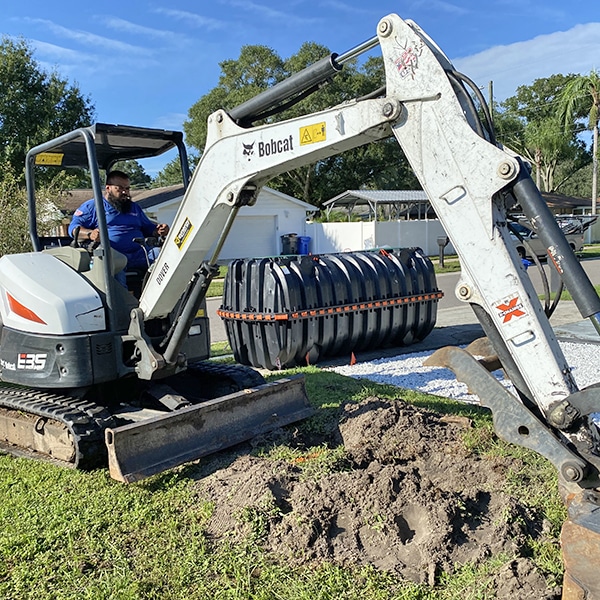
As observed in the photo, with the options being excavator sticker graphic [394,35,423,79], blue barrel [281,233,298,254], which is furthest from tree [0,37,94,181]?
excavator sticker graphic [394,35,423,79]

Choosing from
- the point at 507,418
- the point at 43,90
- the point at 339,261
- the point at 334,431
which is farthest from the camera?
the point at 43,90

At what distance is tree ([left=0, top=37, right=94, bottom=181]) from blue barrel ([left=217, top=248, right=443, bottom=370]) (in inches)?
747

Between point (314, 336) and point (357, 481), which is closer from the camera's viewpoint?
point (357, 481)

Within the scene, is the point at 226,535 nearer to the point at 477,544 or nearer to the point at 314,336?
the point at 477,544

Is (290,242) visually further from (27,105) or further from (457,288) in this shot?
(457,288)

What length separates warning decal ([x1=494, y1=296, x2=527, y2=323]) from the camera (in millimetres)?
3223

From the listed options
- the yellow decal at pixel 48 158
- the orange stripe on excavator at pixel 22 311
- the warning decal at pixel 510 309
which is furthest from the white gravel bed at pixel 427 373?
the yellow decal at pixel 48 158

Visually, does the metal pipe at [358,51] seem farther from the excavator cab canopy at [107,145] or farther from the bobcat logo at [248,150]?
the excavator cab canopy at [107,145]

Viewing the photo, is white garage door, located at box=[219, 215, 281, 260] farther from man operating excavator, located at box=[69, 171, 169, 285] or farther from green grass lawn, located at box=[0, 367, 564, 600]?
green grass lawn, located at box=[0, 367, 564, 600]

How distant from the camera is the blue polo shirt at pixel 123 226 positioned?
5.60 metres

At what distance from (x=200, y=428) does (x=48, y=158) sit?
2853mm

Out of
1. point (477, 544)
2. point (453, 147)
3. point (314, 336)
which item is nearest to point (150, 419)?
point (477, 544)

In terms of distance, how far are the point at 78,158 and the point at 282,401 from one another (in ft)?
9.61

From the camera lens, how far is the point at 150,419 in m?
4.79
